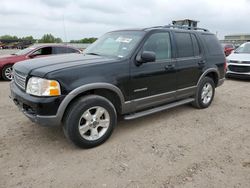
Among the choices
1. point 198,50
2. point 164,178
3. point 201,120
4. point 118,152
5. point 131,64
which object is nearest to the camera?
point 164,178

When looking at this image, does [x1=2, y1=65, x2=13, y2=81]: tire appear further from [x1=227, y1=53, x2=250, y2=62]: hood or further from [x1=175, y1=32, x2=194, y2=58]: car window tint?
[x1=227, y1=53, x2=250, y2=62]: hood

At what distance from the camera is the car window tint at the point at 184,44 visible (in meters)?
4.45

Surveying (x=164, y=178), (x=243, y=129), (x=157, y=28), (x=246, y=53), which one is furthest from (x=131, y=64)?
(x=246, y=53)

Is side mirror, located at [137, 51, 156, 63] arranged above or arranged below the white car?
above

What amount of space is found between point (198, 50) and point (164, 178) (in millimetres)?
3233

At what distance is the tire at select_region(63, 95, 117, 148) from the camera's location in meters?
3.09

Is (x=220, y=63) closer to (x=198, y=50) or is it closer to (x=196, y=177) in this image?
(x=198, y=50)

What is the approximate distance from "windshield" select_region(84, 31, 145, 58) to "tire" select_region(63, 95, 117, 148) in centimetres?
97

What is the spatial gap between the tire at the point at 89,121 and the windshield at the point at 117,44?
3.17 ft

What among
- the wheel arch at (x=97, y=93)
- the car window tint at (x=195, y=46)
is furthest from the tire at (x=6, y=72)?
the car window tint at (x=195, y=46)

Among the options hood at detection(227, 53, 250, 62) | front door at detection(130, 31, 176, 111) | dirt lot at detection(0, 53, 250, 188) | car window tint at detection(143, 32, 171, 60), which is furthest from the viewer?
hood at detection(227, 53, 250, 62)

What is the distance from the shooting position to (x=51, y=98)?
292 cm

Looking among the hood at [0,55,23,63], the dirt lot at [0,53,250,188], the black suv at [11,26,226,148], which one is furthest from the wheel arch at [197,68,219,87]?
the hood at [0,55,23,63]

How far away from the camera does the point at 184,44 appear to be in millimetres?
4594
